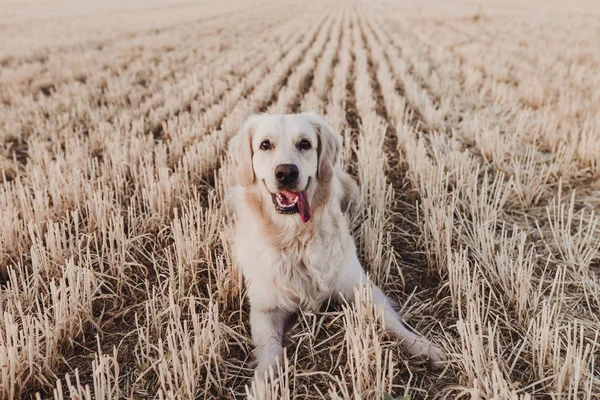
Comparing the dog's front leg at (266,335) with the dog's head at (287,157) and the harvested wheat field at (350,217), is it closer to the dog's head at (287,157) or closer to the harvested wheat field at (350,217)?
the harvested wheat field at (350,217)

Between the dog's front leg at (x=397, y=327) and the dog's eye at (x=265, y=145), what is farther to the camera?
the dog's eye at (x=265, y=145)

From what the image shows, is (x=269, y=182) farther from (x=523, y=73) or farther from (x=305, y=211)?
(x=523, y=73)

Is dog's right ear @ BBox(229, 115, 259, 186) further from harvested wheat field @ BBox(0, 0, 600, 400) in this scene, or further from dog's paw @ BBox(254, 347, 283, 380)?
dog's paw @ BBox(254, 347, 283, 380)

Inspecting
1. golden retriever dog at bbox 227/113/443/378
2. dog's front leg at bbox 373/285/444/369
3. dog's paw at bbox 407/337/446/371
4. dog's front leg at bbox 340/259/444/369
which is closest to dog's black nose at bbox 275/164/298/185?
golden retriever dog at bbox 227/113/443/378

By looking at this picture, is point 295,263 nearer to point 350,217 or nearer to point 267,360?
point 267,360

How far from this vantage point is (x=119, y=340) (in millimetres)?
2227

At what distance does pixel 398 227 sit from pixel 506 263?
84 centimetres

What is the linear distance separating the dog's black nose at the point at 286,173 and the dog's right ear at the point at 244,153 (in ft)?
1.03

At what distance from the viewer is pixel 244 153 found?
2.61m

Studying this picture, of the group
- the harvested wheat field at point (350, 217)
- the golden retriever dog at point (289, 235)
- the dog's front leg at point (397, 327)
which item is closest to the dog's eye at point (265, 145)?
the golden retriever dog at point (289, 235)

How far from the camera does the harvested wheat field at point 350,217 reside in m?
1.90

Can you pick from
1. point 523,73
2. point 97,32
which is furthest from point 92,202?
point 97,32

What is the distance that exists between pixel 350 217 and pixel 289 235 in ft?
3.19

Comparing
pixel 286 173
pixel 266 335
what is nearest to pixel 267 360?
pixel 266 335
